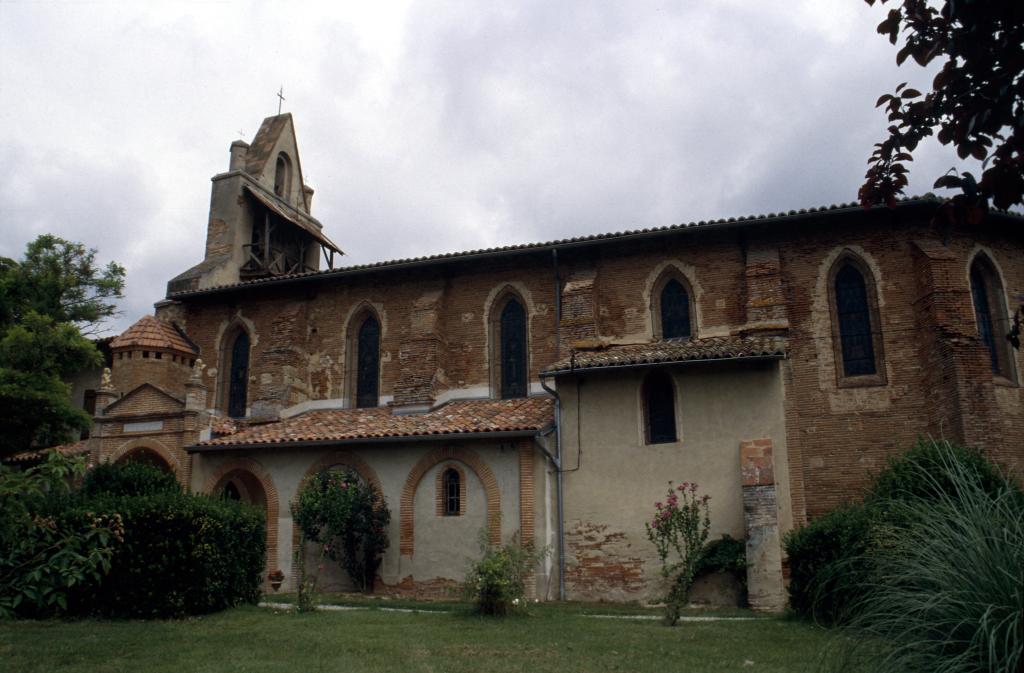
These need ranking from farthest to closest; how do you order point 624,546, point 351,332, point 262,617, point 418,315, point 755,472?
point 351,332
point 418,315
point 624,546
point 755,472
point 262,617

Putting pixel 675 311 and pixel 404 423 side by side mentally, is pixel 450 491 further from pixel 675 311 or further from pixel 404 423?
pixel 675 311

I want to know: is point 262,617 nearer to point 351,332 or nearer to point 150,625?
point 150,625

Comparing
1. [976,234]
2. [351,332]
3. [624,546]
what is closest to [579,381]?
[624,546]

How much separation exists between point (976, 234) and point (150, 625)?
1906 centimetres

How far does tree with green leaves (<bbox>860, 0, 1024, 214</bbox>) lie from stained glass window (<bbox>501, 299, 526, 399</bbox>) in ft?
54.9

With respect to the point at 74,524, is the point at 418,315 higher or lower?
higher

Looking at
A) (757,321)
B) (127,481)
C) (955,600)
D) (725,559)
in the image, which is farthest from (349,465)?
(955,600)

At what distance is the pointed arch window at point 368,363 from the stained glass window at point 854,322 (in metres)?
12.2

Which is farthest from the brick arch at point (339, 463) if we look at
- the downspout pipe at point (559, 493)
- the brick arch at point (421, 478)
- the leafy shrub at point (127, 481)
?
the downspout pipe at point (559, 493)

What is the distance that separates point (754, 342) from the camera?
725 inches

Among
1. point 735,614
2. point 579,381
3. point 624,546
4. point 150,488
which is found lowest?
point 735,614

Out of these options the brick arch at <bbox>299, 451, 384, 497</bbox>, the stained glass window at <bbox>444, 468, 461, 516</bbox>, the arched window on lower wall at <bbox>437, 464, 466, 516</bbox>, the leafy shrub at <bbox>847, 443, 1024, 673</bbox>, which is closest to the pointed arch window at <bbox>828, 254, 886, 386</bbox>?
the arched window on lower wall at <bbox>437, 464, 466, 516</bbox>

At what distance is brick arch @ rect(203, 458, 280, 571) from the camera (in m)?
20.0

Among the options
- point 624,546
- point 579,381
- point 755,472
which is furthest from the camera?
point 579,381
